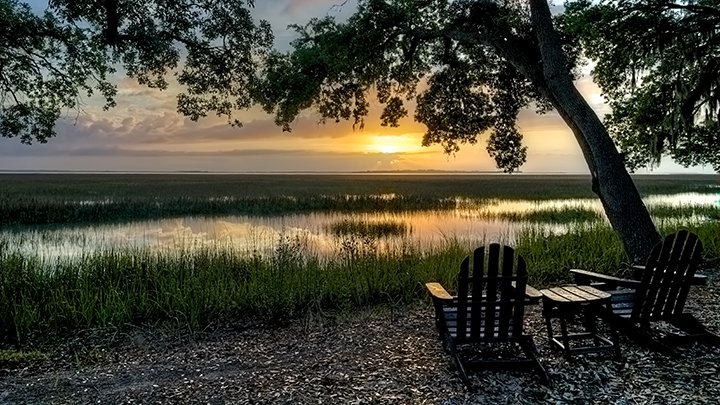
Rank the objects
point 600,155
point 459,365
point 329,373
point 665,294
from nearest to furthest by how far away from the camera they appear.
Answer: point 459,365
point 329,373
point 665,294
point 600,155

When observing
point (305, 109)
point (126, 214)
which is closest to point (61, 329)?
point (305, 109)

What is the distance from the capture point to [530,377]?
445 cm

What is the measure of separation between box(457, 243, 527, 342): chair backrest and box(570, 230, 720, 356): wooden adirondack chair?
3.84 feet

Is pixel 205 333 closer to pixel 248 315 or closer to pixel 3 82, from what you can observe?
pixel 248 315

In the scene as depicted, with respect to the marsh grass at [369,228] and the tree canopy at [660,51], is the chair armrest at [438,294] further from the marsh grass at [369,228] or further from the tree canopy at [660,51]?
the marsh grass at [369,228]

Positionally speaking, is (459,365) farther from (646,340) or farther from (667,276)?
(667,276)

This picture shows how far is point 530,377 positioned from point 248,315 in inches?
168

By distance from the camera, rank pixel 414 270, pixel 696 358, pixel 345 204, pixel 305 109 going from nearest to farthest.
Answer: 1. pixel 696 358
2. pixel 414 270
3. pixel 305 109
4. pixel 345 204

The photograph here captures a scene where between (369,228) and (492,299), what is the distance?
15764mm

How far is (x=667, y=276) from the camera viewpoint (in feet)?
16.3

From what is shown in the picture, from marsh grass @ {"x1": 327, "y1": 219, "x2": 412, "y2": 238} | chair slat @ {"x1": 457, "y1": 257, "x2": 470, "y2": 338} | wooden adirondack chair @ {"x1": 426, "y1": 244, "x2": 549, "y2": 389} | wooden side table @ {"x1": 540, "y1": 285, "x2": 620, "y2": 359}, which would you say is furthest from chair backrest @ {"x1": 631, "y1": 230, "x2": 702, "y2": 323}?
marsh grass @ {"x1": 327, "y1": 219, "x2": 412, "y2": 238}

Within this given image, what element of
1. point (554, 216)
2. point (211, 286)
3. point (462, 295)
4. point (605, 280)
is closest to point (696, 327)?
point (605, 280)

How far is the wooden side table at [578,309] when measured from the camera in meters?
4.73

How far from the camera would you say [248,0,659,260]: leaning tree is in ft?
31.0
